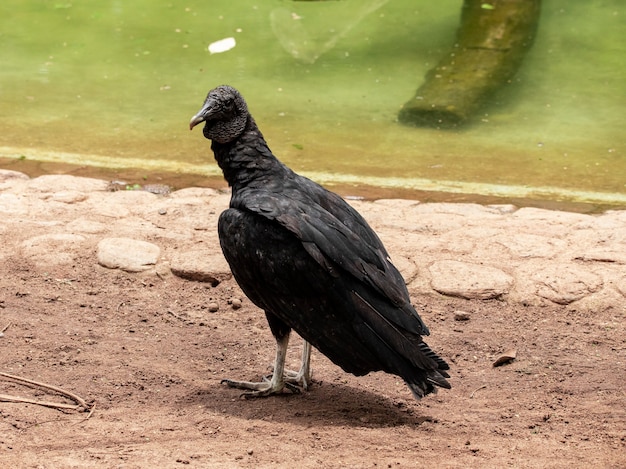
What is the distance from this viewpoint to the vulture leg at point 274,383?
13.6 feet

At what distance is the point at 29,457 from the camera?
3.25m

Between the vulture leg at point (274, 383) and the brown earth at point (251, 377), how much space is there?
0.14ft

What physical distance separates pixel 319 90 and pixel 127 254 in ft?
14.3

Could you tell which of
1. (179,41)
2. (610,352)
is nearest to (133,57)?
(179,41)

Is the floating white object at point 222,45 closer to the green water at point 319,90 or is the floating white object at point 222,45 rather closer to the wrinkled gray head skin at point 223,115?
the green water at point 319,90

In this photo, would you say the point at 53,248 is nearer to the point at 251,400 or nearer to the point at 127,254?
the point at 127,254

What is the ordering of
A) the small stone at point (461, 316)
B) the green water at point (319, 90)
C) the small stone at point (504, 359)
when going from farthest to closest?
the green water at point (319, 90), the small stone at point (461, 316), the small stone at point (504, 359)

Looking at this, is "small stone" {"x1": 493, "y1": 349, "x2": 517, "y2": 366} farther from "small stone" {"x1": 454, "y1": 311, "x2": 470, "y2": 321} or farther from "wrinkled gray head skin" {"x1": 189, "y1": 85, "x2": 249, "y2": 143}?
"wrinkled gray head skin" {"x1": 189, "y1": 85, "x2": 249, "y2": 143}

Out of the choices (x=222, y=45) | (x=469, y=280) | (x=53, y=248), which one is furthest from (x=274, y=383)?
(x=222, y=45)

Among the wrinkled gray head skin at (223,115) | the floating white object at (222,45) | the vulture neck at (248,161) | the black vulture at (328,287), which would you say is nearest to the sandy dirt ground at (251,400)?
the black vulture at (328,287)

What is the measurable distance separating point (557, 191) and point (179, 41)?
16.7 ft

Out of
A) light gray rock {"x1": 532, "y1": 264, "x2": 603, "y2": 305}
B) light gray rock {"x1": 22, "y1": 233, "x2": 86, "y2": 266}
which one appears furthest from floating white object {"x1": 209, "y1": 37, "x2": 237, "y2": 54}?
light gray rock {"x1": 532, "y1": 264, "x2": 603, "y2": 305}

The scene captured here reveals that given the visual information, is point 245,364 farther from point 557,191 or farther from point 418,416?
point 557,191

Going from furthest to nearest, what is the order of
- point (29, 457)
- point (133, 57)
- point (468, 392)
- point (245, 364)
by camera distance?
point (133, 57) < point (245, 364) < point (468, 392) < point (29, 457)
